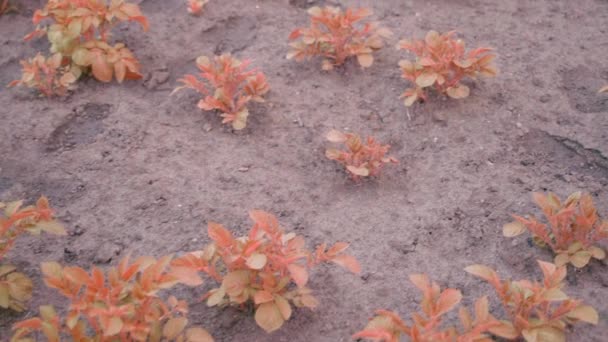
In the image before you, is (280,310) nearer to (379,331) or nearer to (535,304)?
(379,331)

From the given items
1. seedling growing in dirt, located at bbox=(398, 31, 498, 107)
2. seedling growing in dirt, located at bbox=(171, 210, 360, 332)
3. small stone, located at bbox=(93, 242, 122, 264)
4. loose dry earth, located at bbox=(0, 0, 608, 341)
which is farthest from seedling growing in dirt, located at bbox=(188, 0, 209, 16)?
seedling growing in dirt, located at bbox=(171, 210, 360, 332)

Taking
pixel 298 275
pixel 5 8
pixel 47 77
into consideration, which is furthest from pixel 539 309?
pixel 5 8

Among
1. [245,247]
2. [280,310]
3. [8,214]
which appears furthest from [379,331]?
[8,214]

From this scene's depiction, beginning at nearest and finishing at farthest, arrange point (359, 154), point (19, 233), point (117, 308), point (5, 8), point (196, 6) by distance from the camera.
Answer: point (117, 308) → point (19, 233) → point (359, 154) → point (196, 6) → point (5, 8)

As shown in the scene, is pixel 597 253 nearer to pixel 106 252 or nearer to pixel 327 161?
pixel 327 161

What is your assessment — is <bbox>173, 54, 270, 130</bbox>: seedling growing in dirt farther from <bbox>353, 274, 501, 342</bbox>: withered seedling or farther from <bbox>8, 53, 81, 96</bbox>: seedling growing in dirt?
<bbox>353, 274, 501, 342</bbox>: withered seedling

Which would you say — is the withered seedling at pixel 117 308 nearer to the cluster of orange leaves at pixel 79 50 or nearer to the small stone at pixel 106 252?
the small stone at pixel 106 252
